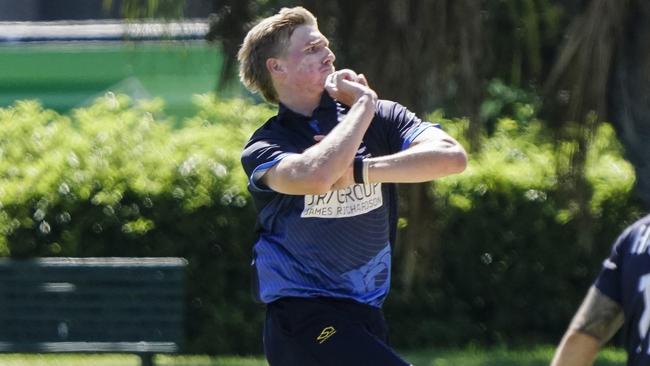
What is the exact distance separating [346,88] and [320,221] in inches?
14.9

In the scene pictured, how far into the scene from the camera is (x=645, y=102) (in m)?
5.95

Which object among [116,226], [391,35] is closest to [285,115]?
[391,35]

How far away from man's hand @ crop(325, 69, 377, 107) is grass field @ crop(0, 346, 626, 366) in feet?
14.1

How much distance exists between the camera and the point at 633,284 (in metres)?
2.61

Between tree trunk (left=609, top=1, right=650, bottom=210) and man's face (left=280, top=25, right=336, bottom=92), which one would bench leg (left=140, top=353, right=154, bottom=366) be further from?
man's face (left=280, top=25, right=336, bottom=92)

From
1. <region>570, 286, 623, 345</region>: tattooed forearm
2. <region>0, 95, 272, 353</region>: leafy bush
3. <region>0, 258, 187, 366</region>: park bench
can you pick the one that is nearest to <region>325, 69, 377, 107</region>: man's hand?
<region>570, 286, 623, 345</region>: tattooed forearm

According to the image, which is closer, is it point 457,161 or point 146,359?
point 457,161

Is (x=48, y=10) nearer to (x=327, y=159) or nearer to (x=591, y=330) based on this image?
(x=327, y=159)

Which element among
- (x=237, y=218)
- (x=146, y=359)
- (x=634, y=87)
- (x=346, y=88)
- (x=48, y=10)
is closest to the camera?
(x=346, y=88)

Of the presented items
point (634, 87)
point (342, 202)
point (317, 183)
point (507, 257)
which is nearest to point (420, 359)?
point (507, 257)

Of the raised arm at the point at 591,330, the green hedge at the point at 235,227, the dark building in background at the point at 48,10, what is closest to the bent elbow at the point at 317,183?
the raised arm at the point at 591,330

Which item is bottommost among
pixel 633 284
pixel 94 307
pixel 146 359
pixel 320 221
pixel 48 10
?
pixel 146 359

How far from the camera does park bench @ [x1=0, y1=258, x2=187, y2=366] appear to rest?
7379 mm

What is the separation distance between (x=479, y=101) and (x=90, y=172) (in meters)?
3.36
